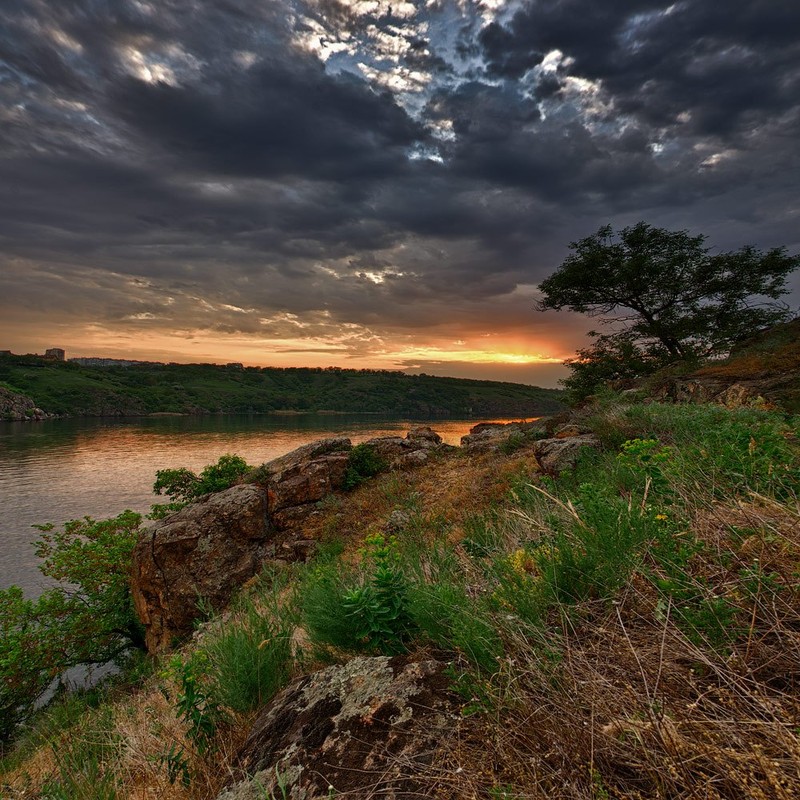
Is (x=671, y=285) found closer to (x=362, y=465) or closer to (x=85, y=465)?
(x=362, y=465)

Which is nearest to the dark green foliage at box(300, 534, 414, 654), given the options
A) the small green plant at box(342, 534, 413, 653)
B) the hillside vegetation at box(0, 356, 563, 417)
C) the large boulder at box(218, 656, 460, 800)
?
the small green plant at box(342, 534, 413, 653)

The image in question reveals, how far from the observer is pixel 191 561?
39.1 ft

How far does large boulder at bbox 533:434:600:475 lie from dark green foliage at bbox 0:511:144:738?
14218mm

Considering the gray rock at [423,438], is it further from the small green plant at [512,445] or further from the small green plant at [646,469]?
the small green plant at [646,469]

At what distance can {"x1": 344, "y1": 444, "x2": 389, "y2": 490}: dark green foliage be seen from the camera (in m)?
15.1

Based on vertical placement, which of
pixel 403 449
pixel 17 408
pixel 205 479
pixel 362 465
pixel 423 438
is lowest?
pixel 17 408

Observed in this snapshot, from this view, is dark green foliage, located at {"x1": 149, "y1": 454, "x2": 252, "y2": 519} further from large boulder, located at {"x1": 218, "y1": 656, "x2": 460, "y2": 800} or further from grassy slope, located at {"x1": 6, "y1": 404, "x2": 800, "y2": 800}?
large boulder, located at {"x1": 218, "y1": 656, "x2": 460, "y2": 800}

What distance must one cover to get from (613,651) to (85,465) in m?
72.7

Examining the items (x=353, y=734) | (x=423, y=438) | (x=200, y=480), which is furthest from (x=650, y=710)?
(x=200, y=480)

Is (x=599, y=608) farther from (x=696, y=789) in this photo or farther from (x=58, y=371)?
(x=58, y=371)

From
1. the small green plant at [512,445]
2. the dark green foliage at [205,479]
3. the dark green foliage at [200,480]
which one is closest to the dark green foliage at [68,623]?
the dark green foliage at [200,480]

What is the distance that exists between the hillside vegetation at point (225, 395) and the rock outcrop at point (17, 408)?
6676 millimetres

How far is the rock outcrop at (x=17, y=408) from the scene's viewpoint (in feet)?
→ 392

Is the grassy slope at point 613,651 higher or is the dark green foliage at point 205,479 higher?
the grassy slope at point 613,651
